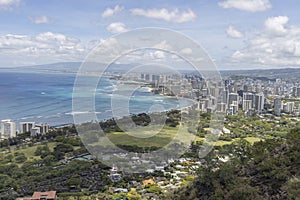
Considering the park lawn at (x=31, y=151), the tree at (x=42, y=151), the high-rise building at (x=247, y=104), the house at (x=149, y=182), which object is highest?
the high-rise building at (x=247, y=104)

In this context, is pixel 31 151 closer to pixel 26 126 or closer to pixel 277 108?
pixel 26 126

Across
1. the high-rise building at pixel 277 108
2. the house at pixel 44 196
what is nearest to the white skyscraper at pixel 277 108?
the high-rise building at pixel 277 108

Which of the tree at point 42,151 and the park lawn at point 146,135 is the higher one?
the park lawn at point 146,135

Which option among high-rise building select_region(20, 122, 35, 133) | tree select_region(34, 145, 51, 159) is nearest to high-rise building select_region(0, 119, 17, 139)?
high-rise building select_region(20, 122, 35, 133)

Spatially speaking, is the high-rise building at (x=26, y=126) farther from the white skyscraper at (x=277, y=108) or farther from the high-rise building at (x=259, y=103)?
the white skyscraper at (x=277, y=108)

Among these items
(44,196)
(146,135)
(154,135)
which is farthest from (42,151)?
(154,135)

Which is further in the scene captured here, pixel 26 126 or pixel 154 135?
pixel 26 126

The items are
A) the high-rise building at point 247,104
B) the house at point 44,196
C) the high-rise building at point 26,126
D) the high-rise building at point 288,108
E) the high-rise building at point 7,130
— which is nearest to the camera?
the house at point 44,196

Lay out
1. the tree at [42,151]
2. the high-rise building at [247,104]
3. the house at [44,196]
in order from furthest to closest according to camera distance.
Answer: the high-rise building at [247,104] < the tree at [42,151] < the house at [44,196]

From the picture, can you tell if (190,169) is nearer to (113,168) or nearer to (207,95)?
(113,168)

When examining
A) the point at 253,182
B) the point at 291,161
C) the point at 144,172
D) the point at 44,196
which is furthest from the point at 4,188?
the point at 291,161

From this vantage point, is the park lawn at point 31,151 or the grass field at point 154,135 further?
the park lawn at point 31,151
